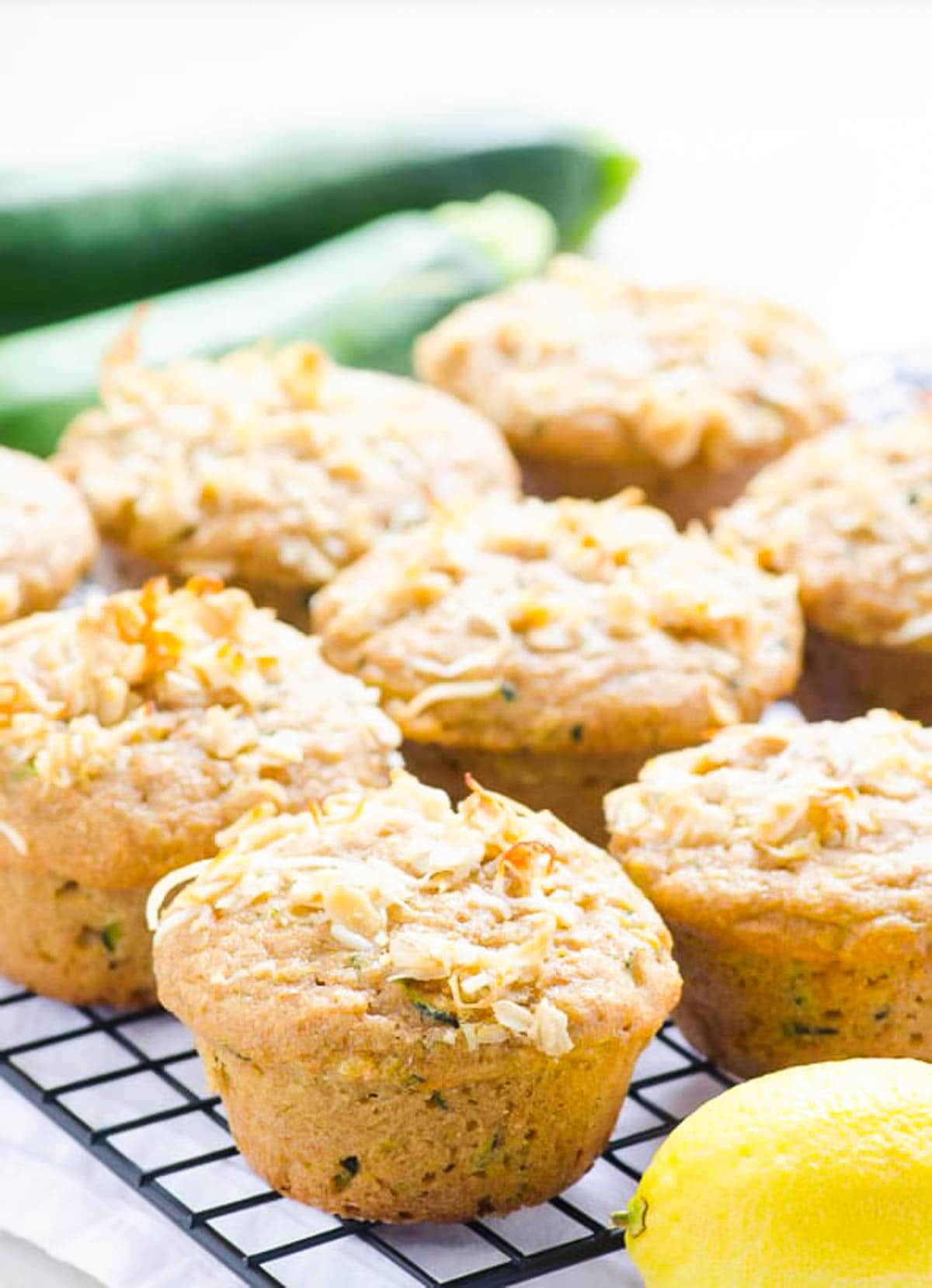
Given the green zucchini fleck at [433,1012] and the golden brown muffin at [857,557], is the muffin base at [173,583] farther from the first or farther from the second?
the green zucchini fleck at [433,1012]

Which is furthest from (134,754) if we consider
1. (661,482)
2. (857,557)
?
(661,482)

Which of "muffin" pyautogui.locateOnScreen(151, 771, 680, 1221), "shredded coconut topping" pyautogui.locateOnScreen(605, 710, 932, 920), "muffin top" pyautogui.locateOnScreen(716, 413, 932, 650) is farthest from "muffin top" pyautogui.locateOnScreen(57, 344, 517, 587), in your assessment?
"muffin" pyautogui.locateOnScreen(151, 771, 680, 1221)

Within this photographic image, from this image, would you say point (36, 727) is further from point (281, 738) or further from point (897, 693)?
point (897, 693)

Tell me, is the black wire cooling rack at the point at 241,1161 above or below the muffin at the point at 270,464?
below

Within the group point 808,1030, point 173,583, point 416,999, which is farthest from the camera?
point 173,583

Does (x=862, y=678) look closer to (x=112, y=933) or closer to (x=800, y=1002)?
(x=800, y=1002)

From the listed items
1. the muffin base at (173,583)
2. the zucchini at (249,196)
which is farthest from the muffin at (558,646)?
the zucchini at (249,196)

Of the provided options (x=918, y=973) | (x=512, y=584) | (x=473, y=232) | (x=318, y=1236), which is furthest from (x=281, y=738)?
(x=473, y=232)
